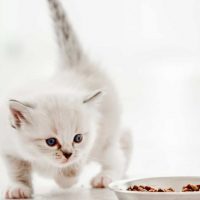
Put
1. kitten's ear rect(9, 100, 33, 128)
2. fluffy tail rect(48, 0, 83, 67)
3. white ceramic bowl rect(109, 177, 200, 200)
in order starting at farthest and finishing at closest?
1. fluffy tail rect(48, 0, 83, 67)
2. kitten's ear rect(9, 100, 33, 128)
3. white ceramic bowl rect(109, 177, 200, 200)

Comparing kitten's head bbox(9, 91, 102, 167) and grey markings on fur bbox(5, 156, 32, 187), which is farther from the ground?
kitten's head bbox(9, 91, 102, 167)

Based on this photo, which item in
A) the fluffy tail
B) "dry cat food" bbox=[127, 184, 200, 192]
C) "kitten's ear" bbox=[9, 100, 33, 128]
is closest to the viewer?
"dry cat food" bbox=[127, 184, 200, 192]

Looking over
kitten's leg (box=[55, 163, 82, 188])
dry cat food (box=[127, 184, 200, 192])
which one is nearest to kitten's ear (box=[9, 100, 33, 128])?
kitten's leg (box=[55, 163, 82, 188])

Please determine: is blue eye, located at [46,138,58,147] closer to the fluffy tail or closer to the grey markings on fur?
the grey markings on fur

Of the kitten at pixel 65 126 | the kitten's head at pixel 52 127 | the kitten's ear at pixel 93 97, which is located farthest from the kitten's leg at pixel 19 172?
the kitten's ear at pixel 93 97

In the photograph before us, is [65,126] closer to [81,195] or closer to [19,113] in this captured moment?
[19,113]

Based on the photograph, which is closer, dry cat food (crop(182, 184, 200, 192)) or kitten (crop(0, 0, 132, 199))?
dry cat food (crop(182, 184, 200, 192))

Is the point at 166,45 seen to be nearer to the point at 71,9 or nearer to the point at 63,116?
the point at 71,9

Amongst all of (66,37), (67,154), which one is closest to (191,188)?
(67,154)

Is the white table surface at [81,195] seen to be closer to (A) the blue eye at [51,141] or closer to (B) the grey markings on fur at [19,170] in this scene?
(B) the grey markings on fur at [19,170]
